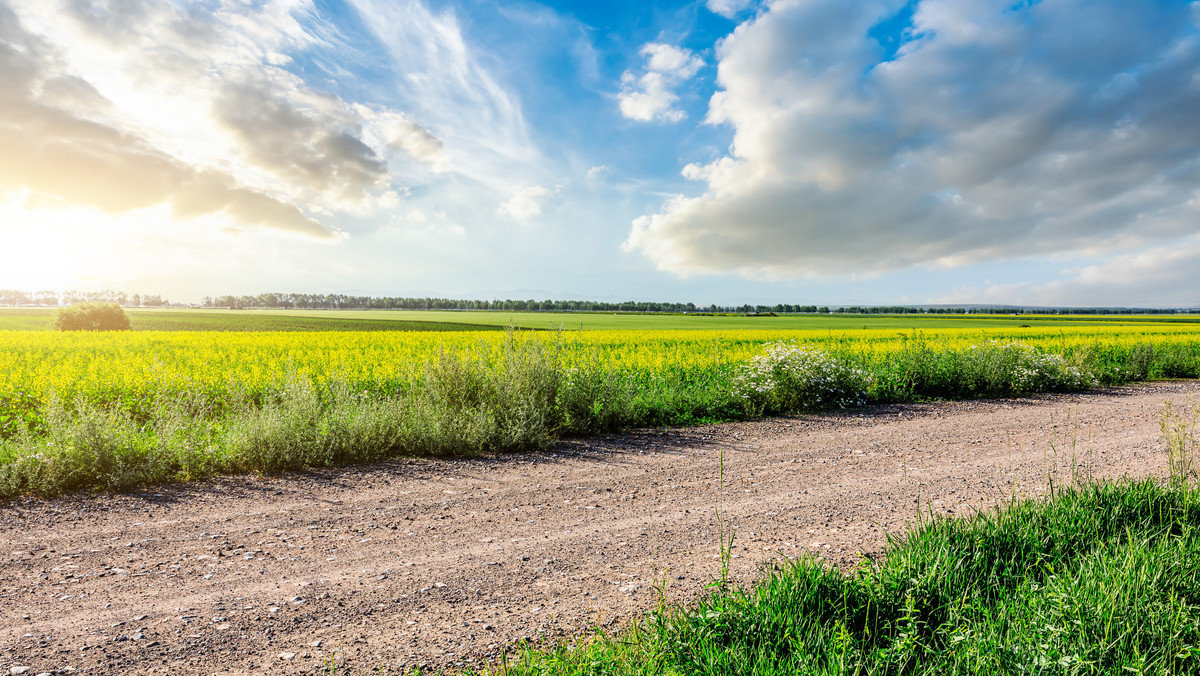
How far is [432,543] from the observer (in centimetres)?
504

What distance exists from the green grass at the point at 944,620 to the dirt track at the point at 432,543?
2.08 feet

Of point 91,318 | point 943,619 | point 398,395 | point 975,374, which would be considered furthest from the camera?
point 91,318

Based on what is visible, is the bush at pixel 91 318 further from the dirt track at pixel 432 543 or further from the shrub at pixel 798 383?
the shrub at pixel 798 383

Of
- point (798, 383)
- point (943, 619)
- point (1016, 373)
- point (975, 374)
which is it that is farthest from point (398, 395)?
point (1016, 373)

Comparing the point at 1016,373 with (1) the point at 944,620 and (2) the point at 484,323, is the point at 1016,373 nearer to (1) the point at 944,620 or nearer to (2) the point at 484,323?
(1) the point at 944,620

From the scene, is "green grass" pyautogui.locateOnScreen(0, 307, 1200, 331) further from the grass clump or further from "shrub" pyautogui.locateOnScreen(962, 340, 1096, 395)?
"shrub" pyautogui.locateOnScreen(962, 340, 1096, 395)

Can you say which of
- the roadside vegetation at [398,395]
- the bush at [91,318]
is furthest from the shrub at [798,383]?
the bush at [91,318]

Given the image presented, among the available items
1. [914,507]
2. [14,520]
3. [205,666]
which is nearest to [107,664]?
[205,666]

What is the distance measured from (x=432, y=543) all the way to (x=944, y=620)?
13.3ft

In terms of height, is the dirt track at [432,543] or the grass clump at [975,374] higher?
the grass clump at [975,374]

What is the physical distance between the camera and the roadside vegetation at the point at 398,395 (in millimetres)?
7137

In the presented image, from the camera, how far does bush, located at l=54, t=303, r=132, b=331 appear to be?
39125 mm

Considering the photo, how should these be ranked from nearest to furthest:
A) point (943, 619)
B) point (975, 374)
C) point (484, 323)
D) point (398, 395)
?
point (943, 619), point (398, 395), point (975, 374), point (484, 323)

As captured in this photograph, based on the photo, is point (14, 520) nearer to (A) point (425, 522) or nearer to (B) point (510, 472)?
(A) point (425, 522)
